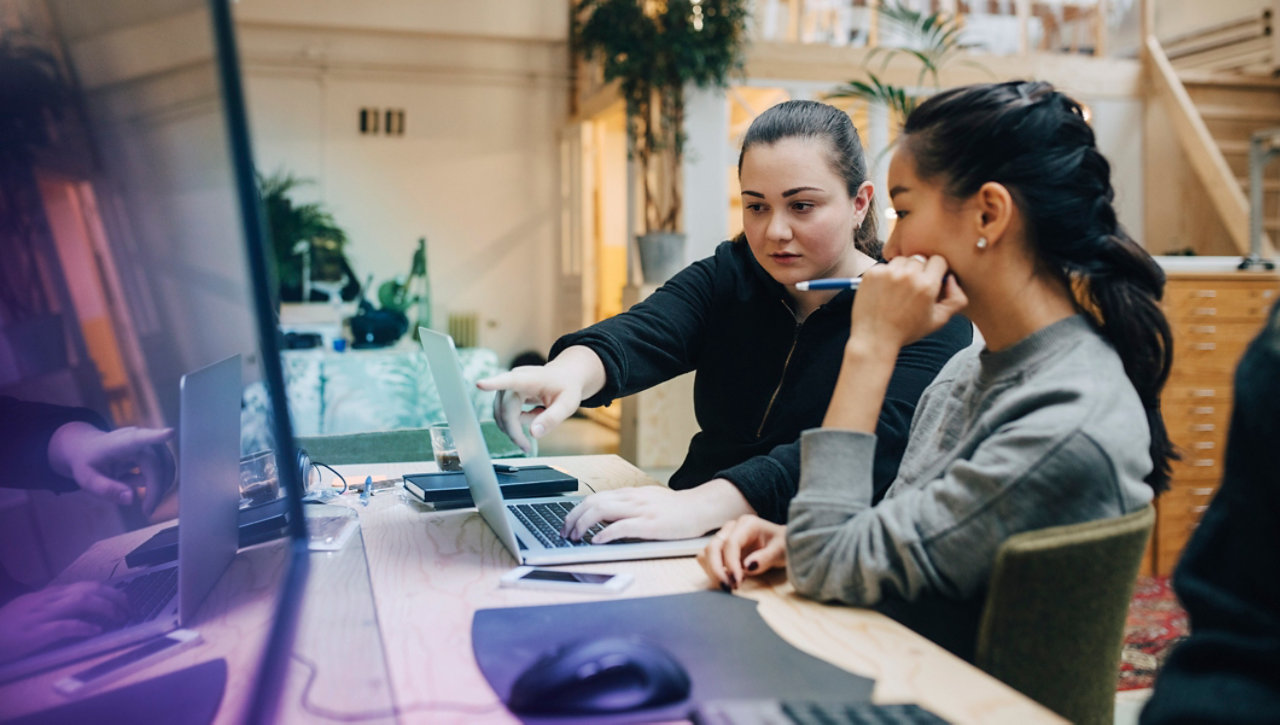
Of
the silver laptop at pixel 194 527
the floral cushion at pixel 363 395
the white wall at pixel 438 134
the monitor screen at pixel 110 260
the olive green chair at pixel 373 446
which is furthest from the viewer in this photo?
the white wall at pixel 438 134

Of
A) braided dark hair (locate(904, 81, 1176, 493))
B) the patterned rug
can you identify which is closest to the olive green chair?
braided dark hair (locate(904, 81, 1176, 493))

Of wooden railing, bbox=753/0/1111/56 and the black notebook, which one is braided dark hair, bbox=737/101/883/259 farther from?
wooden railing, bbox=753/0/1111/56

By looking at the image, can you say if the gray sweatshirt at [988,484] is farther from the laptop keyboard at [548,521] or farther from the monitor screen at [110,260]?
the monitor screen at [110,260]

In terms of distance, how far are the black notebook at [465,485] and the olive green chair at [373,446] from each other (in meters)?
0.67

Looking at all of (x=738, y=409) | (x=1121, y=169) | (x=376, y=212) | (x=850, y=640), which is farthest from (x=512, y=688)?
(x=376, y=212)

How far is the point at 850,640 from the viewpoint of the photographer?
78cm

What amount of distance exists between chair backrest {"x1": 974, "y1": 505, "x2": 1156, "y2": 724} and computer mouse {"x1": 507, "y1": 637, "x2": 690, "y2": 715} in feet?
0.98

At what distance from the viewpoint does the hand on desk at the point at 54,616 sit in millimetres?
680

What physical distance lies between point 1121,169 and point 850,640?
6630 mm

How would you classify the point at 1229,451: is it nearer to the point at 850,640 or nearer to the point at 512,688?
the point at 850,640

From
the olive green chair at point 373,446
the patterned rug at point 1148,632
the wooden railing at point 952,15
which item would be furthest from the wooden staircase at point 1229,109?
the olive green chair at point 373,446

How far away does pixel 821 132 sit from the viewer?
141 centimetres

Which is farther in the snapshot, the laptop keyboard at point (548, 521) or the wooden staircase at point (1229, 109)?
the wooden staircase at point (1229, 109)

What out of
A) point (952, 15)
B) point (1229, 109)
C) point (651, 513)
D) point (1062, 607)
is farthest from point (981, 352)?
point (1229, 109)
